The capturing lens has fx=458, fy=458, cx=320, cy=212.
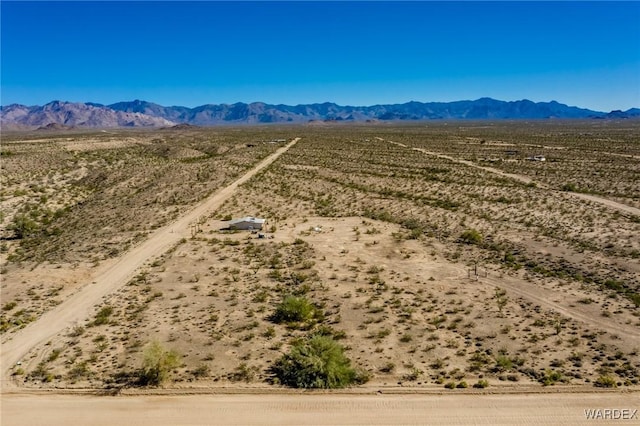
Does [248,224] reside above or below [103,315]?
above

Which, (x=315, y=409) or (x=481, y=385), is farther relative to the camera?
(x=481, y=385)

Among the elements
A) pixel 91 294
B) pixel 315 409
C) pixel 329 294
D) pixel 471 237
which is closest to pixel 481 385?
pixel 315 409

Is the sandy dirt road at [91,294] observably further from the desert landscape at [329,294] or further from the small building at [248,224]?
the small building at [248,224]

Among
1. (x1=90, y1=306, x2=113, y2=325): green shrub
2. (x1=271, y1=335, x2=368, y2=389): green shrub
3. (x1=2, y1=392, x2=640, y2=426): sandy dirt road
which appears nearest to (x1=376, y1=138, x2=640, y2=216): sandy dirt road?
(x1=2, y1=392, x2=640, y2=426): sandy dirt road

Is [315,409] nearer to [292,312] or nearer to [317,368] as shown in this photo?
[317,368]

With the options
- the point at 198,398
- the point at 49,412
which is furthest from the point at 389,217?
the point at 49,412

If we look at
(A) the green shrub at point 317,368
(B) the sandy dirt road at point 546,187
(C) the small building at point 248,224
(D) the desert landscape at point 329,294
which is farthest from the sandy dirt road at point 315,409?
(B) the sandy dirt road at point 546,187

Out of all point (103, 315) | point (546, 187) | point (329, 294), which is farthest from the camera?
point (546, 187)

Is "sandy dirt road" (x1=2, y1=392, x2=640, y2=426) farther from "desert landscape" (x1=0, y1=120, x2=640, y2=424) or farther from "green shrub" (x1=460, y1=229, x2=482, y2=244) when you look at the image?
"green shrub" (x1=460, y1=229, x2=482, y2=244)
